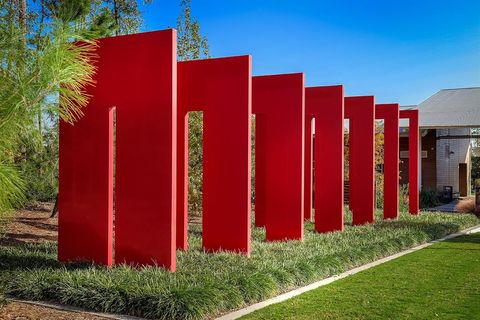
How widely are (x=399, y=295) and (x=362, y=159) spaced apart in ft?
27.2

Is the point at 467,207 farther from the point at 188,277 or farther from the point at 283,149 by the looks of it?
the point at 188,277

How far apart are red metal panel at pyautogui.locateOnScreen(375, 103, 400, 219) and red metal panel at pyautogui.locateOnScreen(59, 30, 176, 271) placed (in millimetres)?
10066

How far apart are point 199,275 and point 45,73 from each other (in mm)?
3817

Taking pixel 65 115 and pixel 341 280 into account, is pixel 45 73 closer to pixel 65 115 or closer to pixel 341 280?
pixel 65 115

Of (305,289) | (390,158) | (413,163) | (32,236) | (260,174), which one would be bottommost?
(305,289)

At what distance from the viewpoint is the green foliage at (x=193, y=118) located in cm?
1576

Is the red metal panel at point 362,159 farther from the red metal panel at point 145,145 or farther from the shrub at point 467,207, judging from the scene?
the red metal panel at point 145,145

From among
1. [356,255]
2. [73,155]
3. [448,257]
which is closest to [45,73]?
[73,155]

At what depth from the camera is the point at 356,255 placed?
33.2 feet

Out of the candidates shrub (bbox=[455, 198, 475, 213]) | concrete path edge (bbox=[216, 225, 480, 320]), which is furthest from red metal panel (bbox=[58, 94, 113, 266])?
shrub (bbox=[455, 198, 475, 213])

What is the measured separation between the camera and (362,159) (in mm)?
15727

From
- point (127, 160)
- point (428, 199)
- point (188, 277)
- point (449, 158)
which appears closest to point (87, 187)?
point (127, 160)

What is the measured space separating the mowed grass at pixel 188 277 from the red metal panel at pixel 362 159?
4.08 metres

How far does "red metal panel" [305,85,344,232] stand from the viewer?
1390cm
